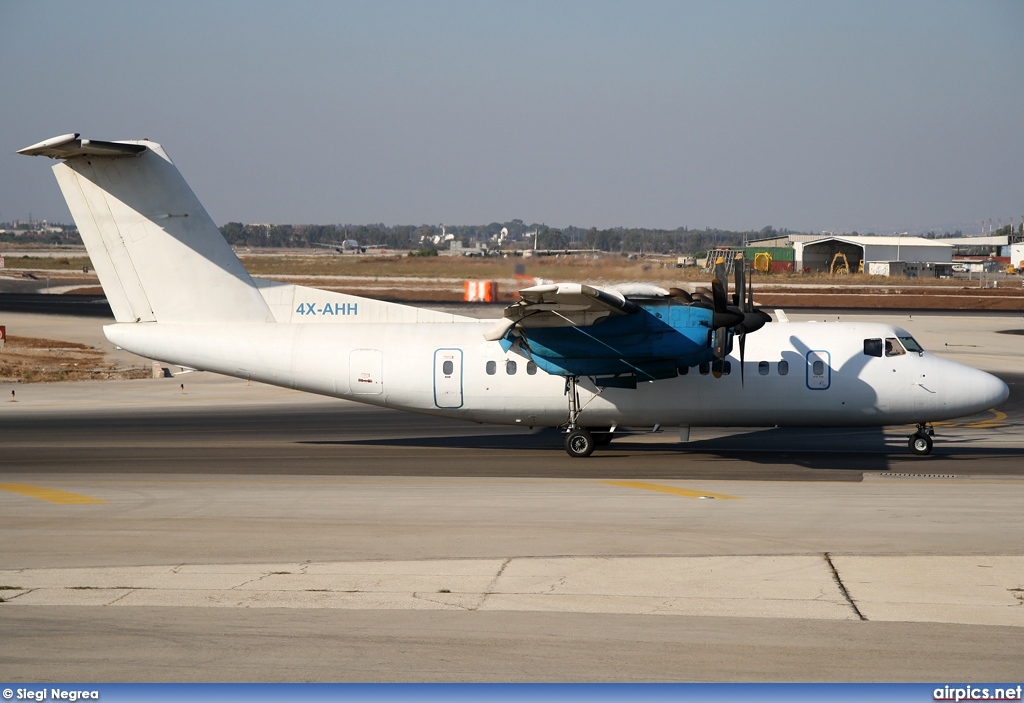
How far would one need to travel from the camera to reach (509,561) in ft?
39.8

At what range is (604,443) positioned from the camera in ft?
74.3

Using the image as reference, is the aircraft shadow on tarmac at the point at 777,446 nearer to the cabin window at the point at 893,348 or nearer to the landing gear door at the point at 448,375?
the landing gear door at the point at 448,375

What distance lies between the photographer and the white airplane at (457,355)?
808 inches

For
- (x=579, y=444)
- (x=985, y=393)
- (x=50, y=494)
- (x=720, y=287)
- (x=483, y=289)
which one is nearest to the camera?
(x=50, y=494)

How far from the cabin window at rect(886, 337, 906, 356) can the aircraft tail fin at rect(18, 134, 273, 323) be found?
559 inches

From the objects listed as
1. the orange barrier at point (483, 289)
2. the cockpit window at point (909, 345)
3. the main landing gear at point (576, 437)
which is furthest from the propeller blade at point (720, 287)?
the orange barrier at point (483, 289)

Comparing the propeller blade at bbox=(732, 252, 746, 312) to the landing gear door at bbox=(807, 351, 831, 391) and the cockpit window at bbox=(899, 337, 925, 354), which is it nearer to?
the landing gear door at bbox=(807, 351, 831, 391)

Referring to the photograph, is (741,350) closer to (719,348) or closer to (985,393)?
(719,348)

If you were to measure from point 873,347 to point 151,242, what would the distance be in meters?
16.4

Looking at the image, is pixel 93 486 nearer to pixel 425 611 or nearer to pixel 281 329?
pixel 281 329

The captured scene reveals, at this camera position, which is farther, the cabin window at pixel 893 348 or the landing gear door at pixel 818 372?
the cabin window at pixel 893 348

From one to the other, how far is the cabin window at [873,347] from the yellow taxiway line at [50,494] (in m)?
16.1

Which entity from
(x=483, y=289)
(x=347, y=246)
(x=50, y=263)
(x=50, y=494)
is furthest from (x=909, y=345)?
(x=50, y=263)

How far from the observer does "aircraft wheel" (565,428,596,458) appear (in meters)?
21.1
